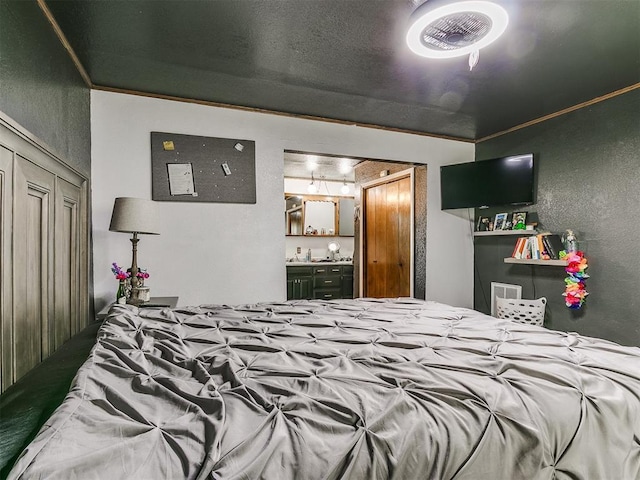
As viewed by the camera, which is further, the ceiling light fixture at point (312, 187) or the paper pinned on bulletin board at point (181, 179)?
the ceiling light fixture at point (312, 187)

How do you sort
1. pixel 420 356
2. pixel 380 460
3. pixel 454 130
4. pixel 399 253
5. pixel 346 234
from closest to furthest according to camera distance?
pixel 380 460 < pixel 420 356 < pixel 454 130 < pixel 399 253 < pixel 346 234

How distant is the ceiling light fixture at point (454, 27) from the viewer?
1565 mm

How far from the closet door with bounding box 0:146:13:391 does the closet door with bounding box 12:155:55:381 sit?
0.15 feet

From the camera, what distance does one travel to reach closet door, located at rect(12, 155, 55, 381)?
1628 millimetres

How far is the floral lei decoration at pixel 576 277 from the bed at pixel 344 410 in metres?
2.06

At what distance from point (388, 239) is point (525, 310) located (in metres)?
1.99

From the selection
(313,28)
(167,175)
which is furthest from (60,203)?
(313,28)

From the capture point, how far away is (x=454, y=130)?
4.06 m

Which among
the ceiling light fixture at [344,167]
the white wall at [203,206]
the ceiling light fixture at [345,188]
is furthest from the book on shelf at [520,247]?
the ceiling light fixture at [345,188]

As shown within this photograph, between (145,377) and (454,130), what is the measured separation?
4.01 m

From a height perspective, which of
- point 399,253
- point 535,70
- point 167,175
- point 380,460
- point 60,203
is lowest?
point 380,460

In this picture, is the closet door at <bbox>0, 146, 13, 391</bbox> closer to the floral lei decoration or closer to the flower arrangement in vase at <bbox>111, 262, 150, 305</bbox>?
the flower arrangement in vase at <bbox>111, 262, 150, 305</bbox>

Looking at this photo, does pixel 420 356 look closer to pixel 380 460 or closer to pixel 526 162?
pixel 380 460

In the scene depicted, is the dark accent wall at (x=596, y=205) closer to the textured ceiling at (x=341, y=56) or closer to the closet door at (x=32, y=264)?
the textured ceiling at (x=341, y=56)
